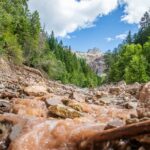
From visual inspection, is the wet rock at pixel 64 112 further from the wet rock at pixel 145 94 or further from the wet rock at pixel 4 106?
the wet rock at pixel 145 94

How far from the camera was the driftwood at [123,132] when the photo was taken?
923 centimetres

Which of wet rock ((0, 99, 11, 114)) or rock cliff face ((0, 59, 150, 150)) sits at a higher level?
wet rock ((0, 99, 11, 114))

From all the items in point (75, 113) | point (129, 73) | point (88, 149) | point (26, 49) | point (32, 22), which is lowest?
point (88, 149)

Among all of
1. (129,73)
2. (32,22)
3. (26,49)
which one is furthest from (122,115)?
(32,22)

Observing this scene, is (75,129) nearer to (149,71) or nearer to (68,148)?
(68,148)

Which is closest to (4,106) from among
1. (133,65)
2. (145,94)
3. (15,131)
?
(15,131)

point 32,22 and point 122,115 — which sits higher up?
point 32,22

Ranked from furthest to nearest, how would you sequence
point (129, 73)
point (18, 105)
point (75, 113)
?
point (129, 73)
point (18, 105)
point (75, 113)

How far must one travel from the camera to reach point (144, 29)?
104 m

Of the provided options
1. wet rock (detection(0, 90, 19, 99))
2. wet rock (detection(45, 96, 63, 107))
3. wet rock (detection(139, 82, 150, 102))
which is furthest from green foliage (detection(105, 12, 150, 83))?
wet rock (detection(45, 96, 63, 107))

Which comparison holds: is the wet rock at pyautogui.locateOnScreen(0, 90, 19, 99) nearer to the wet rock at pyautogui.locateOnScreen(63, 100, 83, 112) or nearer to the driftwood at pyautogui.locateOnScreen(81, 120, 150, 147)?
the wet rock at pyautogui.locateOnScreen(63, 100, 83, 112)

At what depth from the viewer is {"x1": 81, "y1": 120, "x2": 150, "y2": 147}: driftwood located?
9.23m

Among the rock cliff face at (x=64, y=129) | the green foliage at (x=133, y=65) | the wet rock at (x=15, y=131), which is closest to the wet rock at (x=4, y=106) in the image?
the rock cliff face at (x=64, y=129)

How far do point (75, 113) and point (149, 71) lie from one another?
166ft
